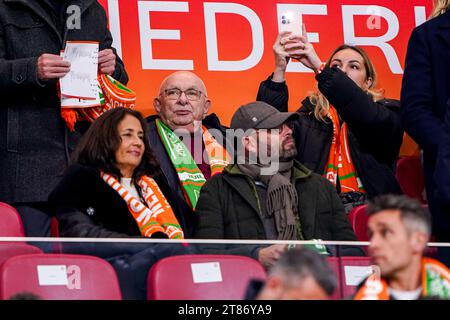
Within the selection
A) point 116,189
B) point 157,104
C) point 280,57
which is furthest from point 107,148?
point 280,57

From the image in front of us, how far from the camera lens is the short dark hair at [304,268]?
320 cm

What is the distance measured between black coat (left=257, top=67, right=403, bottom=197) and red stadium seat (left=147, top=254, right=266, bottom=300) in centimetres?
140

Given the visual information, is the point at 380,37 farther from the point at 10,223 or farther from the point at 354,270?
the point at 354,270

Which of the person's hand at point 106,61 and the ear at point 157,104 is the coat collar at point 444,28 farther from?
the ear at point 157,104

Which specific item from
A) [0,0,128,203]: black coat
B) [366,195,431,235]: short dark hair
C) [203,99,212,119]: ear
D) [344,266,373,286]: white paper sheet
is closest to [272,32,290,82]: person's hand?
[203,99,212,119]: ear

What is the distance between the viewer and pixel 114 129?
4.62 meters

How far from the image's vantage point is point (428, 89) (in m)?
4.46

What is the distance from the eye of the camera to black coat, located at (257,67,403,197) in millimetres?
5043

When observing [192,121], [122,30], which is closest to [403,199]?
[192,121]

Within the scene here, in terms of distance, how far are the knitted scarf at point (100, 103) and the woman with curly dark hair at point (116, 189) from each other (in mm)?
259

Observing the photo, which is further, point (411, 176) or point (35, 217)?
point (411, 176)

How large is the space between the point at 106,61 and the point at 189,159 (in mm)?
630

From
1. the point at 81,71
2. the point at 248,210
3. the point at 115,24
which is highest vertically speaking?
the point at 115,24
